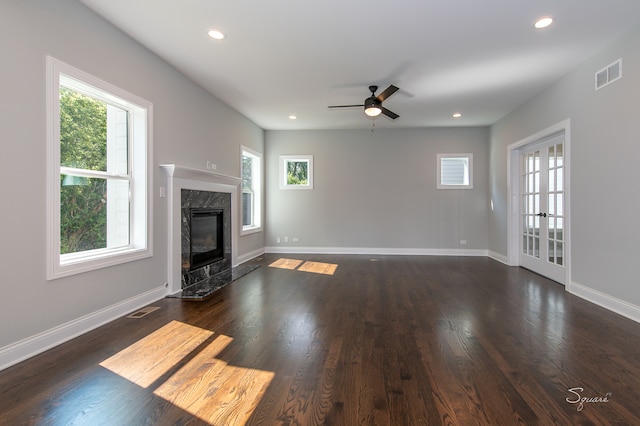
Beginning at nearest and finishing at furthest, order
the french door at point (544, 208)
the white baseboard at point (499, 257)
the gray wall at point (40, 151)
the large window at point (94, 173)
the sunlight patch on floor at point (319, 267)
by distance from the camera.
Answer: the gray wall at point (40, 151) < the large window at point (94, 173) < the french door at point (544, 208) < the sunlight patch on floor at point (319, 267) < the white baseboard at point (499, 257)

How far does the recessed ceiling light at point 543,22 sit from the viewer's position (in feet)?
10.3

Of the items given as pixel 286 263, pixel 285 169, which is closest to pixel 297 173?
pixel 285 169

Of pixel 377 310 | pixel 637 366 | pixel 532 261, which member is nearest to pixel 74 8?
pixel 377 310

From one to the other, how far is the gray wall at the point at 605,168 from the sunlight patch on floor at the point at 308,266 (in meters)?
3.45

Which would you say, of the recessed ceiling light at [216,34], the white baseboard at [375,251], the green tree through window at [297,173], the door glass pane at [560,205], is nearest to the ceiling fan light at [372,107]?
the recessed ceiling light at [216,34]

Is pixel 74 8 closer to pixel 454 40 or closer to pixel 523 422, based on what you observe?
pixel 454 40

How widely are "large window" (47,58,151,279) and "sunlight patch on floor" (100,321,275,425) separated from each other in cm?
96

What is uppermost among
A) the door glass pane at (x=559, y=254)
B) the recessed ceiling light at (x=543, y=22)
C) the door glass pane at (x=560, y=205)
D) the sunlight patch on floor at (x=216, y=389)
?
the recessed ceiling light at (x=543, y=22)

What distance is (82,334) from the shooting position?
2.90 m

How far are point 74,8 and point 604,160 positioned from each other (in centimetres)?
543

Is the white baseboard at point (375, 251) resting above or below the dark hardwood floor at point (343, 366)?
above

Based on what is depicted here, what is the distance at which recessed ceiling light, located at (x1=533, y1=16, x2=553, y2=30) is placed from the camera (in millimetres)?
3148

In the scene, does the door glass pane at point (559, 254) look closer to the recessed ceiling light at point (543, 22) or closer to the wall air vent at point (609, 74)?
the wall air vent at point (609, 74)

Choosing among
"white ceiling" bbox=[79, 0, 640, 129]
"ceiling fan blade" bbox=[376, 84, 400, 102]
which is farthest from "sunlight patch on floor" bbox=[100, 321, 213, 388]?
"ceiling fan blade" bbox=[376, 84, 400, 102]
